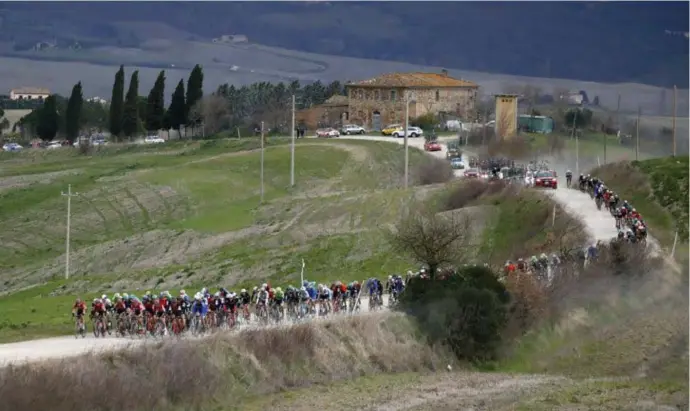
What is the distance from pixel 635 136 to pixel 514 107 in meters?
33.4

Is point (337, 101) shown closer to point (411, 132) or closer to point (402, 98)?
point (402, 98)

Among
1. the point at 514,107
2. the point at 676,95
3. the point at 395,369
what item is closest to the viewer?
the point at 395,369

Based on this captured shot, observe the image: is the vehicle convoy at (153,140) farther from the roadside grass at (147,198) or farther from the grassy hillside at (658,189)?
the grassy hillside at (658,189)

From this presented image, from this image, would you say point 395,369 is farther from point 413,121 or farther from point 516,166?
point 413,121

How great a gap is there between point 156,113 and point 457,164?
45.9m

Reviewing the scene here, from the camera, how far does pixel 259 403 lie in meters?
38.8

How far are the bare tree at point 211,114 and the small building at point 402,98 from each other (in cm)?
1173

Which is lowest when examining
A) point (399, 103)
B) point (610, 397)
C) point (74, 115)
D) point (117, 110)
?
point (610, 397)

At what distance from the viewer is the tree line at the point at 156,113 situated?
132 metres

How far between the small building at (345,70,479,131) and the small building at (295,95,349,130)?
147 cm

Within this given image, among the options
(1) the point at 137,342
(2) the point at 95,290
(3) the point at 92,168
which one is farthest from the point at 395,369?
(3) the point at 92,168

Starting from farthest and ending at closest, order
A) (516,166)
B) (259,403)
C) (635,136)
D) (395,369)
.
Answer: (516,166), (635,136), (395,369), (259,403)

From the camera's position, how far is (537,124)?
113 metres

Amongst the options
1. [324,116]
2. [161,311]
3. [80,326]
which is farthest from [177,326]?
[324,116]
